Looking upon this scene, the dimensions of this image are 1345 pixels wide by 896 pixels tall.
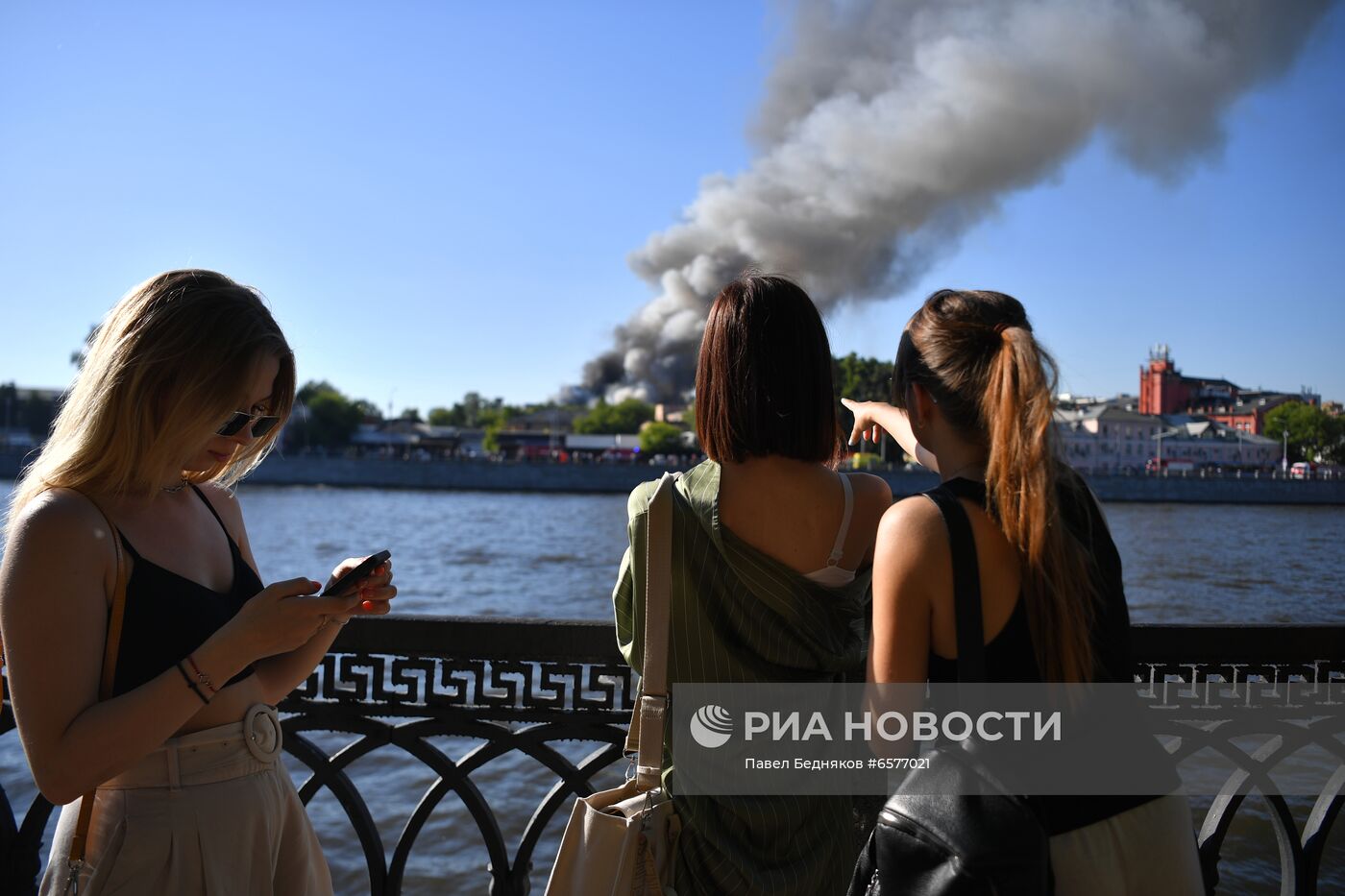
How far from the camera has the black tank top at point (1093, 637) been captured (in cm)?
120

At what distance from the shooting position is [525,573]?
829 inches

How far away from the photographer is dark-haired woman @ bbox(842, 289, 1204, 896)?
1192 millimetres

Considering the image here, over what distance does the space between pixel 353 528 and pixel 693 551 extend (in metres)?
34.3

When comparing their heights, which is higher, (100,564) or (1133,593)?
(100,564)

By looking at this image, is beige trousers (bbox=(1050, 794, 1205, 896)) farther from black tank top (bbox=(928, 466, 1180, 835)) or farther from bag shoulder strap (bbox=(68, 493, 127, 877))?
bag shoulder strap (bbox=(68, 493, 127, 877))

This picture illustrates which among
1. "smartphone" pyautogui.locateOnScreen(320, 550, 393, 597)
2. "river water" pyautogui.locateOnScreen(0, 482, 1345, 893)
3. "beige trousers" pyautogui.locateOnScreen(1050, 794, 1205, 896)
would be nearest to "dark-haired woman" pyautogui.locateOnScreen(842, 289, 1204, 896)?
"beige trousers" pyautogui.locateOnScreen(1050, 794, 1205, 896)

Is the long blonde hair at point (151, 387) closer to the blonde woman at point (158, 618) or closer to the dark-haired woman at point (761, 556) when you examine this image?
the blonde woman at point (158, 618)

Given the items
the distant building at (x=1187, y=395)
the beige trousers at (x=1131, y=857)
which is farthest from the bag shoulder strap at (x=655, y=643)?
the distant building at (x=1187, y=395)

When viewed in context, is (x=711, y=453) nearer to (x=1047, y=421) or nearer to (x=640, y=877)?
(x=1047, y=421)

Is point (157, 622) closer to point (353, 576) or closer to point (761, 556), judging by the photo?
point (353, 576)

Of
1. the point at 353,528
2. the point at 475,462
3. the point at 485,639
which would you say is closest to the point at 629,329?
the point at 475,462

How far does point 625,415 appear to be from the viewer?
99.4 m

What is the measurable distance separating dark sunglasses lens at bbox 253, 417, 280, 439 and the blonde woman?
0.05ft

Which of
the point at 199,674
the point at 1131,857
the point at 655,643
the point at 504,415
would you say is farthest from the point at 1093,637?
the point at 504,415
